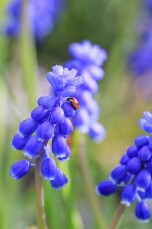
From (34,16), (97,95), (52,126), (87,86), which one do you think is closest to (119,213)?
(52,126)

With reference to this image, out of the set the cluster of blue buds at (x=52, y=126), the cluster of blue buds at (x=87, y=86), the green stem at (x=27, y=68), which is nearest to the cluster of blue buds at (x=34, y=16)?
the green stem at (x=27, y=68)

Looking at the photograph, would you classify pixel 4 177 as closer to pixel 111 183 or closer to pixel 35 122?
pixel 111 183

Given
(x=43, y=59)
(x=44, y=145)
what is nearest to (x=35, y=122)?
(x=44, y=145)

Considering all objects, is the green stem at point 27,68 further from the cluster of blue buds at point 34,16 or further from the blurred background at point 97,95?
the cluster of blue buds at point 34,16

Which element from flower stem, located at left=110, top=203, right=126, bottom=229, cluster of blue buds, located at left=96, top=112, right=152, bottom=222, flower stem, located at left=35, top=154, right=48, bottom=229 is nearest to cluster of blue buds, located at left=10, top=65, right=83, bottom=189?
flower stem, located at left=35, top=154, right=48, bottom=229

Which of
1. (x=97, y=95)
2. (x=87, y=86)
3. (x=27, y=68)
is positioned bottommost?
(x=87, y=86)

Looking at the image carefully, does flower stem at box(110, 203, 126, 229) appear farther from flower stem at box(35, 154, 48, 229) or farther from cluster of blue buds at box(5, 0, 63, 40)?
cluster of blue buds at box(5, 0, 63, 40)

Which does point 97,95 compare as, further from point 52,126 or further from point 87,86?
point 52,126
